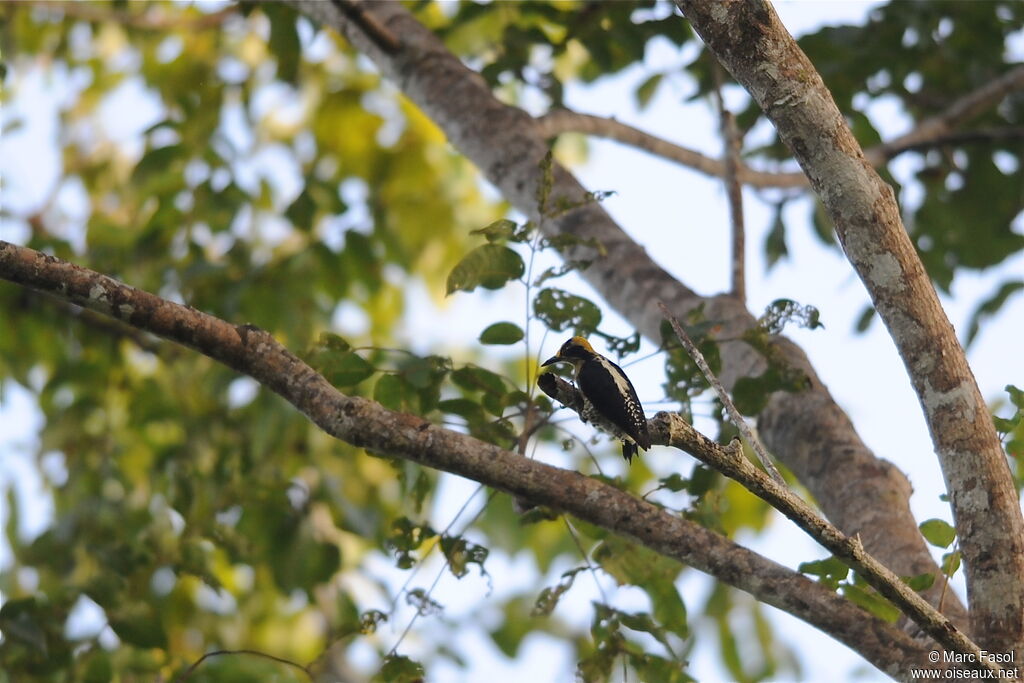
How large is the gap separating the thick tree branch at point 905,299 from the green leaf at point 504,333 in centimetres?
88

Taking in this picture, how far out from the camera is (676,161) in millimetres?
4559

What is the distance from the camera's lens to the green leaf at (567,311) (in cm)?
278

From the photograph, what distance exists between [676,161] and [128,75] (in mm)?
4370

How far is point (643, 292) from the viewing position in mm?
3574

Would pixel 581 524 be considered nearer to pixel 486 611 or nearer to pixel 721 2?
pixel 721 2

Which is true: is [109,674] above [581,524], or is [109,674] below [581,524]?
below

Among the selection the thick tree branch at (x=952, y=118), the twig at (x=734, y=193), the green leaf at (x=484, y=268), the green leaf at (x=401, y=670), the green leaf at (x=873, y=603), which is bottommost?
the green leaf at (x=401, y=670)

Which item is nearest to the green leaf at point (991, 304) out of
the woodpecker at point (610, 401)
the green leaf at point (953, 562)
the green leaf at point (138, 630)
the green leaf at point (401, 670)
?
the green leaf at point (953, 562)

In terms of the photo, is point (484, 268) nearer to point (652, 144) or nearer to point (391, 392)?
point (391, 392)

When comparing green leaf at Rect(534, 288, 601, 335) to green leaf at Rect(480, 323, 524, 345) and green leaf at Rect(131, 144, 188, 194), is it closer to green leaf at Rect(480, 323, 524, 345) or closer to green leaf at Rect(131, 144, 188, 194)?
green leaf at Rect(480, 323, 524, 345)

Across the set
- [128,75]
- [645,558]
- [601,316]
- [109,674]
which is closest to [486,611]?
[109,674]

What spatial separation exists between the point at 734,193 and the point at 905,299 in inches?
71.8

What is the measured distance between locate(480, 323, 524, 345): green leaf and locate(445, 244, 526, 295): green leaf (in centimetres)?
12

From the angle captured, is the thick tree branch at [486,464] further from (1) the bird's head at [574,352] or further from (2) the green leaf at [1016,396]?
(2) the green leaf at [1016,396]
